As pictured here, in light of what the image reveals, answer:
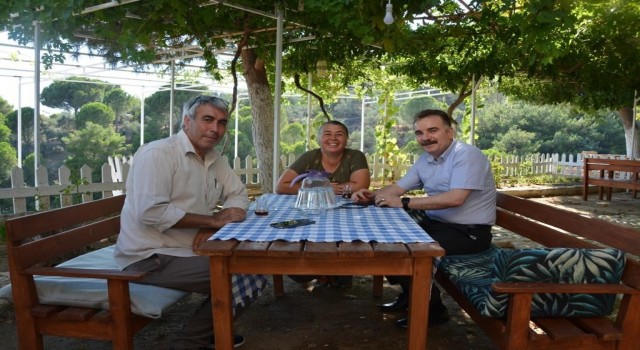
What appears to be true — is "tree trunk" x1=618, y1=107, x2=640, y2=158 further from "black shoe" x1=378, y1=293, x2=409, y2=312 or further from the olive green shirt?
"black shoe" x1=378, y1=293, x2=409, y2=312

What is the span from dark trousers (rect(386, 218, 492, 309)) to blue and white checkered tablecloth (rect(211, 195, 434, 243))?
30 centimetres

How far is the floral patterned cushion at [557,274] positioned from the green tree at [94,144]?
22735 millimetres

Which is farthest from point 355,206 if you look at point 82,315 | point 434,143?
point 82,315

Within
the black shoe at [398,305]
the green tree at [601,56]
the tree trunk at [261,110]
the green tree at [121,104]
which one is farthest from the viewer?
the green tree at [121,104]

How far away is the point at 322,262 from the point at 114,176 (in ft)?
35.2

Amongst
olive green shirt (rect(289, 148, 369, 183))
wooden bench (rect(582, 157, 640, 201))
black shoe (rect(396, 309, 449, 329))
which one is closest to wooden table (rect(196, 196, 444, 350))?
black shoe (rect(396, 309, 449, 329))

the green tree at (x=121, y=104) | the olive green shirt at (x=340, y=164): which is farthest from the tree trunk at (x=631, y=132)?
the green tree at (x=121, y=104)

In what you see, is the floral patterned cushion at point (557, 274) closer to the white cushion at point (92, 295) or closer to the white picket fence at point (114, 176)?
the white cushion at point (92, 295)

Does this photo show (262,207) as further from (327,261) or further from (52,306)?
(52,306)

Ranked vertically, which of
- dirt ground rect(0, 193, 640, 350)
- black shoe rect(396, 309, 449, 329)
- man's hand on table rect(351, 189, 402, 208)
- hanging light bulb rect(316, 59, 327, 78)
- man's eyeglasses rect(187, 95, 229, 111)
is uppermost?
hanging light bulb rect(316, 59, 327, 78)

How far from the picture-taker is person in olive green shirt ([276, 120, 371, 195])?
4.04 metres

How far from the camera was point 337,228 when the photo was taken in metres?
2.43

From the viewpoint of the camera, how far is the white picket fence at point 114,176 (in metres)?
6.04

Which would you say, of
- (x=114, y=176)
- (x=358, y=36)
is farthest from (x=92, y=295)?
(x=114, y=176)
